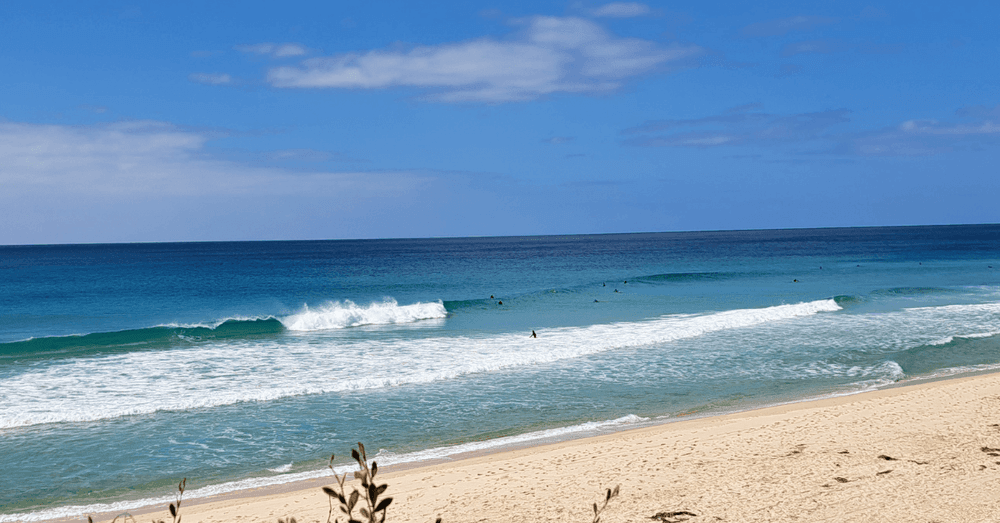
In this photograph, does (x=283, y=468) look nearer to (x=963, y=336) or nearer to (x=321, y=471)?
(x=321, y=471)

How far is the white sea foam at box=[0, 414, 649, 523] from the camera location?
28.0 feet

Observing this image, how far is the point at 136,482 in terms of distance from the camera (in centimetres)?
954

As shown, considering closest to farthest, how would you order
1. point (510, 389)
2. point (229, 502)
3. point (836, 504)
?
point (836, 504) → point (229, 502) → point (510, 389)

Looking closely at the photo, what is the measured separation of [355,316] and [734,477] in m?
24.6

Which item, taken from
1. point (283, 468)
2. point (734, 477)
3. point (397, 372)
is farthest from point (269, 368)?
point (734, 477)

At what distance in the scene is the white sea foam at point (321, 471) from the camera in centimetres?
854

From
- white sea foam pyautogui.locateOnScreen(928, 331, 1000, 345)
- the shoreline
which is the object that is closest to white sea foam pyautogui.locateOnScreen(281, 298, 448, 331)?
the shoreline

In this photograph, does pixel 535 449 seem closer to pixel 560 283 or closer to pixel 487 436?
pixel 487 436

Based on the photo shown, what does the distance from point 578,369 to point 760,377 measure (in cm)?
448

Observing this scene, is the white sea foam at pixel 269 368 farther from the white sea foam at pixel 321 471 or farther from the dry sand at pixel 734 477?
the dry sand at pixel 734 477

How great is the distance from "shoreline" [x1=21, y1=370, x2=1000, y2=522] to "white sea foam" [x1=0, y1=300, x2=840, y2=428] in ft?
19.1

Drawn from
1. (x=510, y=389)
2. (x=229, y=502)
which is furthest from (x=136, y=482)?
(x=510, y=389)

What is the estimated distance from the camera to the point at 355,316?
30719 mm

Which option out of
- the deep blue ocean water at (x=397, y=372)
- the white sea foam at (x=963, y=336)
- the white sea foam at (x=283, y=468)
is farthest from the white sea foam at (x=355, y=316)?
the white sea foam at (x=963, y=336)
